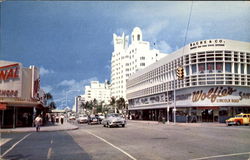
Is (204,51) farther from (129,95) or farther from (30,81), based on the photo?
(129,95)

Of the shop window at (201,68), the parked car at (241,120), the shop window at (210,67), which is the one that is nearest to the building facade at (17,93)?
the parked car at (241,120)

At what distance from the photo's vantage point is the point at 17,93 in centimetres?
3497

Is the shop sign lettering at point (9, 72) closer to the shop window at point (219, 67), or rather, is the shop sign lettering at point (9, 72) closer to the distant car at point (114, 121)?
the distant car at point (114, 121)

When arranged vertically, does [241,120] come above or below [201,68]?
below

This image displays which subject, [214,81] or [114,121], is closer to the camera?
[114,121]

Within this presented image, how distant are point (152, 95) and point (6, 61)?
42.4m

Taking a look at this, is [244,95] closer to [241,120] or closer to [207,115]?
[207,115]

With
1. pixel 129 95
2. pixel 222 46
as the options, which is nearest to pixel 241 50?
pixel 222 46

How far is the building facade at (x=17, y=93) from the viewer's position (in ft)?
111

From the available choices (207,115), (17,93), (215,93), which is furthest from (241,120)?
(17,93)

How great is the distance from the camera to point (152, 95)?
69.4m

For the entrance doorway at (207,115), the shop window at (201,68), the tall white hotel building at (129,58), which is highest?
the tall white hotel building at (129,58)

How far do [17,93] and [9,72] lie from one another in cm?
292

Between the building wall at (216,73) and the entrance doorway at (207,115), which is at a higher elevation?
the building wall at (216,73)
